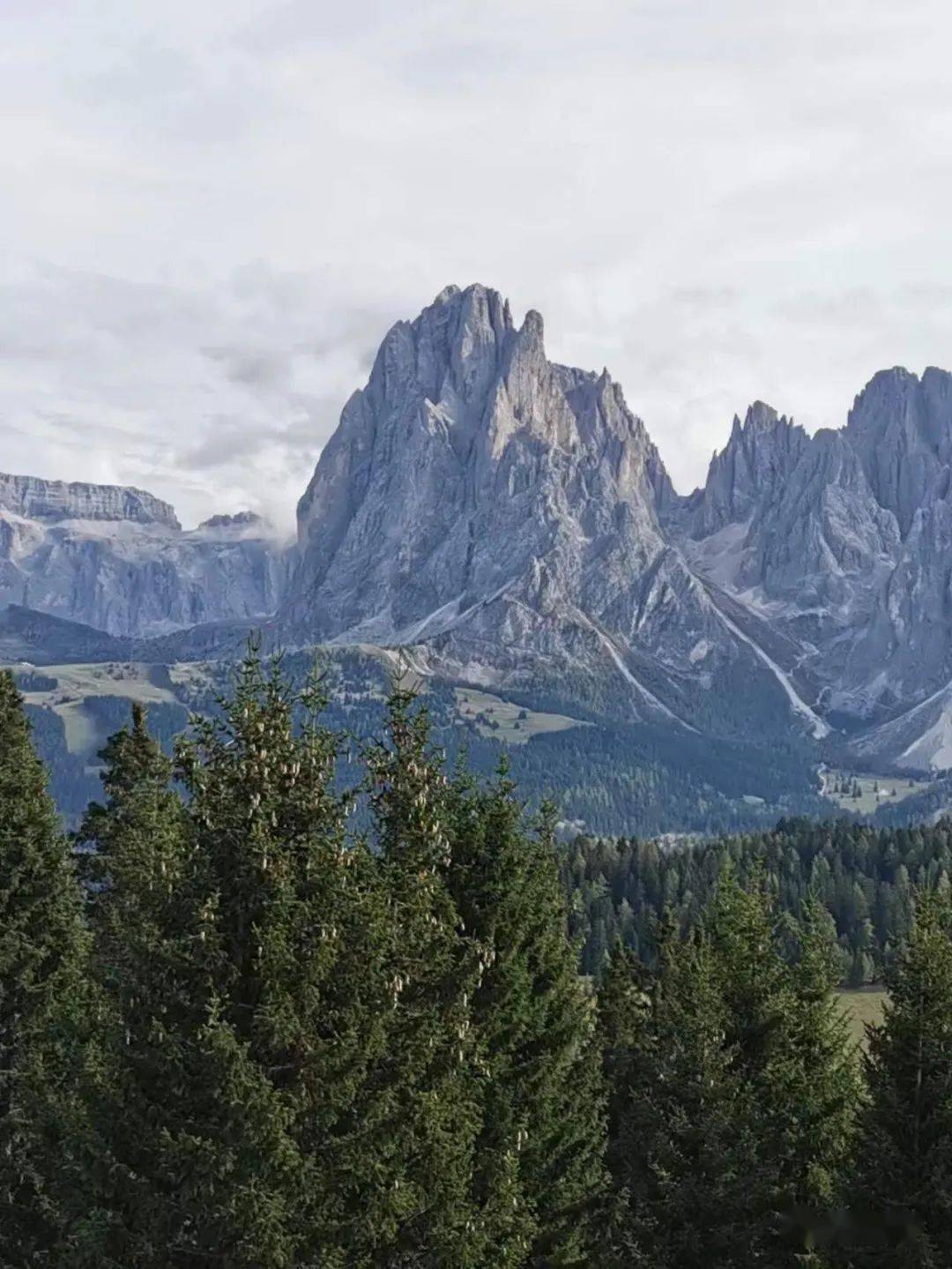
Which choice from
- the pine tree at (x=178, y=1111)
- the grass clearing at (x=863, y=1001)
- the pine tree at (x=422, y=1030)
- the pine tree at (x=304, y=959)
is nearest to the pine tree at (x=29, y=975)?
the pine tree at (x=178, y=1111)

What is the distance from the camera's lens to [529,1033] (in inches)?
1503

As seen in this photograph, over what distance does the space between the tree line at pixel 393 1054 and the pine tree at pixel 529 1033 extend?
0.10m

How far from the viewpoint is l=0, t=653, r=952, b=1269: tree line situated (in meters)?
25.3

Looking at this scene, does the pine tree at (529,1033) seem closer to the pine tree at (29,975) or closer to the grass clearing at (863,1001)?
the pine tree at (29,975)

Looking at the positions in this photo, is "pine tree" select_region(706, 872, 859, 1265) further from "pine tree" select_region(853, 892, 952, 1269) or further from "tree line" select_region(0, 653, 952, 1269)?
"pine tree" select_region(853, 892, 952, 1269)

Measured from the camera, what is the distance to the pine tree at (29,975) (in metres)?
35.5

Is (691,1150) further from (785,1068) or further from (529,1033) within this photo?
(529,1033)

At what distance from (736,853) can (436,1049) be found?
150m

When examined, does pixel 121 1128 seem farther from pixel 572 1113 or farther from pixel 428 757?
pixel 572 1113

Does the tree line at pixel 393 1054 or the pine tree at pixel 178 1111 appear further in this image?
the tree line at pixel 393 1054

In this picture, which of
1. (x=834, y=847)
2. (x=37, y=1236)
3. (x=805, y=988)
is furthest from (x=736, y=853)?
(x=37, y=1236)

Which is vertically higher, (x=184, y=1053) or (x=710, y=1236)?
(x=184, y=1053)

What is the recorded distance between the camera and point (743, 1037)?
4000 cm

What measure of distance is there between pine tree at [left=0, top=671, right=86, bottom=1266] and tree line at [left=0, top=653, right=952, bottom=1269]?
0.38 ft
